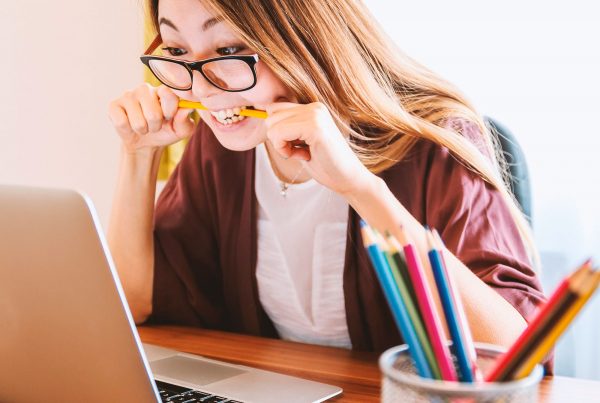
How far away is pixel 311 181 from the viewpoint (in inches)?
48.9

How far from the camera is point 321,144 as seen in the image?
33.9 inches

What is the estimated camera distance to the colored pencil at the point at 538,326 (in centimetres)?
39

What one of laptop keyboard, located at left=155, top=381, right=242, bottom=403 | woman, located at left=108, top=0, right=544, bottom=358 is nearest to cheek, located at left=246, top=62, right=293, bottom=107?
woman, located at left=108, top=0, right=544, bottom=358

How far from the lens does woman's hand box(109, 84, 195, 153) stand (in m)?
1.20

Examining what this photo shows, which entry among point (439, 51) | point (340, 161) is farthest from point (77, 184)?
point (340, 161)

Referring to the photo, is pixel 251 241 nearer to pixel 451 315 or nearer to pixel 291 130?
pixel 291 130

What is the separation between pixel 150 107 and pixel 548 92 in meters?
1.01

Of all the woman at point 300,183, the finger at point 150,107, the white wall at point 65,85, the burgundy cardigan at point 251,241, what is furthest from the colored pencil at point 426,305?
the white wall at point 65,85

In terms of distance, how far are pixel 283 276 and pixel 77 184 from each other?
5.18 ft

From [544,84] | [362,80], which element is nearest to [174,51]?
[362,80]

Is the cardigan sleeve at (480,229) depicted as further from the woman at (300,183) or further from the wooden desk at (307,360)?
the wooden desk at (307,360)

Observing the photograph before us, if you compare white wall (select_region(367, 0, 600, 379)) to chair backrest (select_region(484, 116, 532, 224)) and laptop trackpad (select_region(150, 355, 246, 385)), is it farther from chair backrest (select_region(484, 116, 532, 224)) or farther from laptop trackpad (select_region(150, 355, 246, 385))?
laptop trackpad (select_region(150, 355, 246, 385))

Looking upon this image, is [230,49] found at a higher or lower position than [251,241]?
higher

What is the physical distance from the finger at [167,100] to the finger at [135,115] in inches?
1.5
